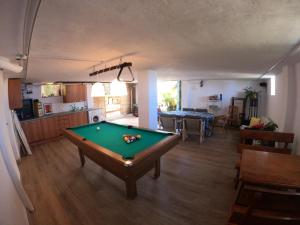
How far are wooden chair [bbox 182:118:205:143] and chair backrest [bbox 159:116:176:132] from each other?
44cm

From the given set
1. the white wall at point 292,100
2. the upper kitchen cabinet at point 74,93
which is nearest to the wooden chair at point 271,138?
the white wall at point 292,100

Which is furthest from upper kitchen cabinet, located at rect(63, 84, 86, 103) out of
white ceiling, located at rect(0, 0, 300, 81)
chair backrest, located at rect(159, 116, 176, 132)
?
white ceiling, located at rect(0, 0, 300, 81)

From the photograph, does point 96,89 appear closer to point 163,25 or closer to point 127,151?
point 127,151

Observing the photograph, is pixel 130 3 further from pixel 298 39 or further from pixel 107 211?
pixel 107 211

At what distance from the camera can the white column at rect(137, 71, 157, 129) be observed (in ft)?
11.8

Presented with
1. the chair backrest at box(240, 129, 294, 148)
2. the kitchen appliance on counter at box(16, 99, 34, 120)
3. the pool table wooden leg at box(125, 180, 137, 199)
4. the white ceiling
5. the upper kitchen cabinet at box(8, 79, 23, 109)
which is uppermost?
the white ceiling

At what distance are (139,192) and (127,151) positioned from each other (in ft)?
2.80

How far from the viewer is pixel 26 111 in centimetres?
497

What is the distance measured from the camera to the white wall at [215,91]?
6.72 meters

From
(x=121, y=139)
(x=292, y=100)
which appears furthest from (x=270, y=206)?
(x=292, y=100)

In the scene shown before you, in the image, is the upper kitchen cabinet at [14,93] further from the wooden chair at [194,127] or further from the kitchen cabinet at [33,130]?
the wooden chair at [194,127]

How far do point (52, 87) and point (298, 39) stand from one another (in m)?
7.01

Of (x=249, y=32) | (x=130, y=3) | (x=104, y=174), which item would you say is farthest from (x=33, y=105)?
(x=249, y=32)

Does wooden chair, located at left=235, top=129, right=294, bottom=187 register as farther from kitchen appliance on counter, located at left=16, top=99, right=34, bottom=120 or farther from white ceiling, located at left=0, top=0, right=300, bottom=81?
kitchen appliance on counter, located at left=16, top=99, right=34, bottom=120
